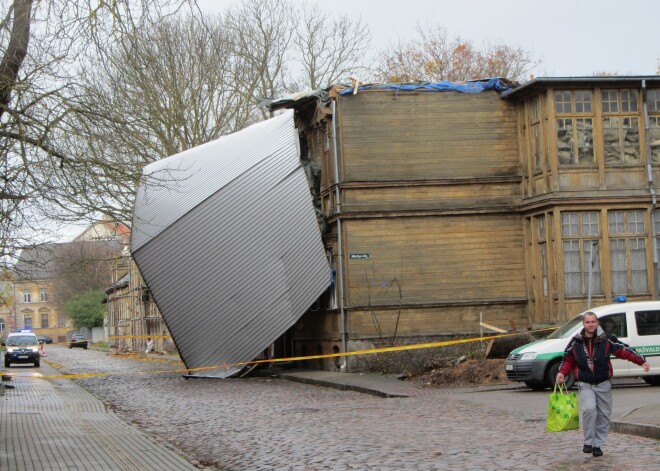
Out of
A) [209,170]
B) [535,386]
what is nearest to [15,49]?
[535,386]

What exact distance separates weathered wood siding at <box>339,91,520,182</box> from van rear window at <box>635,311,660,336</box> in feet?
33.3

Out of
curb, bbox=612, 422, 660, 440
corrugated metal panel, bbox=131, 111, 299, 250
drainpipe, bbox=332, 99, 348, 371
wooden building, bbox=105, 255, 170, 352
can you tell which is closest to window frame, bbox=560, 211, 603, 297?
drainpipe, bbox=332, 99, 348, 371

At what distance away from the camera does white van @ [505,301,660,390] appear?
20094 millimetres

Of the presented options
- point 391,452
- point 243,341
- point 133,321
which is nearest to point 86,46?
point 391,452

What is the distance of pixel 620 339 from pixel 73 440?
1115 centimetres

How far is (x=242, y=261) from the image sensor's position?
2917cm

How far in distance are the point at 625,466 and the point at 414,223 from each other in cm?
1937

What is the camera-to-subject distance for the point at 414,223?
2978 centimetres

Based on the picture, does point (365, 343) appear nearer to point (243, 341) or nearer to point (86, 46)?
point (243, 341)

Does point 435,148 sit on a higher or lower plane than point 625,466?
higher

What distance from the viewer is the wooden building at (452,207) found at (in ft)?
93.1

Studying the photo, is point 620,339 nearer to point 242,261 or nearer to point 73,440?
point 73,440

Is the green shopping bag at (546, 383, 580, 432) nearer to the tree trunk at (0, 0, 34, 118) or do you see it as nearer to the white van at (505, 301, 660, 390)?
the white van at (505, 301, 660, 390)

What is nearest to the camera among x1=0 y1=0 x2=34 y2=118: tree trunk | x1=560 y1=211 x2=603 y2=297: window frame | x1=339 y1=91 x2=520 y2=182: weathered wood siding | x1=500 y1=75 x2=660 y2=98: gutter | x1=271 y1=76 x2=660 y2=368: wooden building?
x1=0 y1=0 x2=34 y2=118: tree trunk
